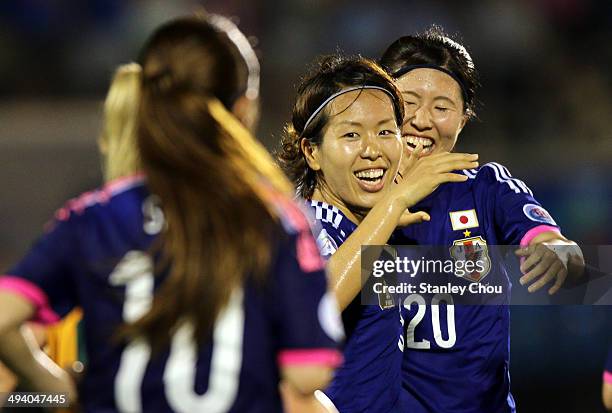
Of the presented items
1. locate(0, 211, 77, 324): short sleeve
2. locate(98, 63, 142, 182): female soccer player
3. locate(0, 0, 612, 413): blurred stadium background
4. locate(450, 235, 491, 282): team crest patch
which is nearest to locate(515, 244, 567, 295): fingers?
locate(450, 235, 491, 282): team crest patch

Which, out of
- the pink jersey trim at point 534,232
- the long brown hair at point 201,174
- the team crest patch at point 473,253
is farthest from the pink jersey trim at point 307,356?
the team crest patch at point 473,253

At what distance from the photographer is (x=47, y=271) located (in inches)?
72.2

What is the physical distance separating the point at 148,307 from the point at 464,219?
6.84ft

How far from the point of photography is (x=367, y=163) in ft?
11.5

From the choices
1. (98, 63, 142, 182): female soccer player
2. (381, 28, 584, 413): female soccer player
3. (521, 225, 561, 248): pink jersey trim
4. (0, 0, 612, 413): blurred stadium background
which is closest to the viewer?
(98, 63, 142, 182): female soccer player

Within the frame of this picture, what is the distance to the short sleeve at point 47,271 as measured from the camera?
183cm

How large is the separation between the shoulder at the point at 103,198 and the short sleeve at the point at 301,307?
315 millimetres

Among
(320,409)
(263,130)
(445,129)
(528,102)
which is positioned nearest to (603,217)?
(528,102)

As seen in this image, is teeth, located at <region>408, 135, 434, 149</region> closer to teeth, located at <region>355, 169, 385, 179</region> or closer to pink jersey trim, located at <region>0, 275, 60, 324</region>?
teeth, located at <region>355, 169, 385, 179</region>

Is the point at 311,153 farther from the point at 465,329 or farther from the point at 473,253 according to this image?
the point at 465,329

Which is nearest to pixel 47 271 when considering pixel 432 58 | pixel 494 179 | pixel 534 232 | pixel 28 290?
pixel 28 290

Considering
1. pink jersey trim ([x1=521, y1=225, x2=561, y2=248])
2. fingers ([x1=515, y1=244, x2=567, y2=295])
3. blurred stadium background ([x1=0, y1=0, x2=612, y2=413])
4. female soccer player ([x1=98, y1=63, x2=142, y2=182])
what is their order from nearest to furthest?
1. female soccer player ([x1=98, y1=63, x2=142, y2=182])
2. fingers ([x1=515, y1=244, x2=567, y2=295])
3. pink jersey trim ([x1=521, y1=225, x2=561, y2=248])
4. blurred stadium background ([x1=0, y1=0, x2=612, y2=413])

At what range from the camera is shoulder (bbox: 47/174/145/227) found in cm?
187

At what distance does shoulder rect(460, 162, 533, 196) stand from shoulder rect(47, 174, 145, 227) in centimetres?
207
